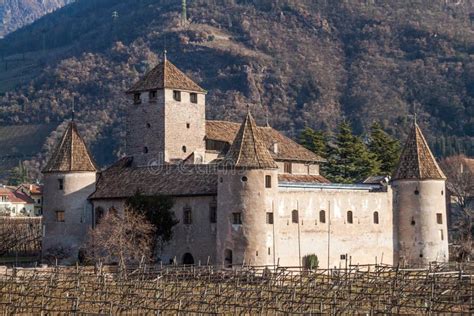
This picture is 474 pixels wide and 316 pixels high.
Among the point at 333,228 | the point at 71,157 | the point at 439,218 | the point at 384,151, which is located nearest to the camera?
the point at 333,228

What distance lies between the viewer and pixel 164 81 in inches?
3474

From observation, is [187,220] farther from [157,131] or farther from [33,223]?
[33,223]

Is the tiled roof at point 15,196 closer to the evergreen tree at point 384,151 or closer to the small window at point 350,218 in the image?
the evergreen tree at point 384,151

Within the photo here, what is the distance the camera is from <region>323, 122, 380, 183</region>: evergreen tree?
364ft

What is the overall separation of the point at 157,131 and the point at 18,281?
→ 21520mm

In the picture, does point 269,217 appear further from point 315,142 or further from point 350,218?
point 315,142

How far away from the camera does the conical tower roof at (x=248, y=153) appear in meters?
76.0

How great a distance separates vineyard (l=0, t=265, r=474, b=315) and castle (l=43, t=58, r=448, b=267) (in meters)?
7.09

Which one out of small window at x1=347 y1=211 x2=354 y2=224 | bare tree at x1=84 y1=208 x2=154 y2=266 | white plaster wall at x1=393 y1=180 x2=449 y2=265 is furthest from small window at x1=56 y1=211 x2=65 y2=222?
white plaster wall at x1=393 y1=180 x2=449 y2=265

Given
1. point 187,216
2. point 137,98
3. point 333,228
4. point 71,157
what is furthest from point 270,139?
point 71,157

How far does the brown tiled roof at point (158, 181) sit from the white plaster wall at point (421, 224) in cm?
1441

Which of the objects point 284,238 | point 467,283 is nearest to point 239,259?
point 284,238

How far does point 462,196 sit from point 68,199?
163 feet

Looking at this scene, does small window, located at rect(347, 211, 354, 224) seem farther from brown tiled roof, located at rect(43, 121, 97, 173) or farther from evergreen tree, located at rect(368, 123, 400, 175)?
evergreen tree, located at rect(368, 123, 400, 175)
